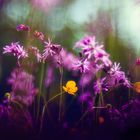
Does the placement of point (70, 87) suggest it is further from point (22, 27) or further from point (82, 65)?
point (22, 27)

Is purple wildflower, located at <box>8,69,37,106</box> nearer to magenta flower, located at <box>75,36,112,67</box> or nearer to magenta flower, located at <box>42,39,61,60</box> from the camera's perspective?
magenta flower, located at <box>42,39,61,60</box>

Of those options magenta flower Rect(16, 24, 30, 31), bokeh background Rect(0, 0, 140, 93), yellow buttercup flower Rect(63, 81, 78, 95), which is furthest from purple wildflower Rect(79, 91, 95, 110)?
magenta flower Rect(16, 24, 30, 31)

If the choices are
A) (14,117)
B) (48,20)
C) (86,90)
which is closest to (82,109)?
(86,90)

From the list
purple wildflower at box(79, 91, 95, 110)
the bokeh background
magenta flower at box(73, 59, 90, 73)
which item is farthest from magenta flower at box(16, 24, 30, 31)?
purple wildflower at box(79, 91, 95, 110)

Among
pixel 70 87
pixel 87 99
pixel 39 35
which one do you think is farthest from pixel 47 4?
pixel 87 99

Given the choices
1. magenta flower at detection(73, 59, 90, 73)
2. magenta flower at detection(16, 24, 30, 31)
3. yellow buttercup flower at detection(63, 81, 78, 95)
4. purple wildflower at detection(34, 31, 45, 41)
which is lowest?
yellow buttercup flower at detection(63, 81, 78, 95)

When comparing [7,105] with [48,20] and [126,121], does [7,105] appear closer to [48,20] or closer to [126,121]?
[48,20]

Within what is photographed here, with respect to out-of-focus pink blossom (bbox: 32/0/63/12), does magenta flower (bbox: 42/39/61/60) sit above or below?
below

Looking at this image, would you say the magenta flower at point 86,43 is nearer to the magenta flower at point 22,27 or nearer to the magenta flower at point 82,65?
the magenta flower at point 82,65
